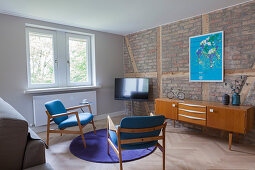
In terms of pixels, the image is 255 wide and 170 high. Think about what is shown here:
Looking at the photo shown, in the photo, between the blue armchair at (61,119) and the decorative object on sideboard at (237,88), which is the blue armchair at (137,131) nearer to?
the blue armchair at (61,119)

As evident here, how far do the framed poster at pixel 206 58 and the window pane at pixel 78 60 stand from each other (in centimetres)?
273

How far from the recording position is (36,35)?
388 cm

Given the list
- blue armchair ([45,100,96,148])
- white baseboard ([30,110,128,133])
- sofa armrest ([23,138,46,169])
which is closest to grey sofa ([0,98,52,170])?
sofa armrest ([23,138,46,169])

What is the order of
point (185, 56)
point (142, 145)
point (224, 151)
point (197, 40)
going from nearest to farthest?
1. point (142, 145)
2. point (224, 151)
3. point (197, 40)
4. point (185, 56)

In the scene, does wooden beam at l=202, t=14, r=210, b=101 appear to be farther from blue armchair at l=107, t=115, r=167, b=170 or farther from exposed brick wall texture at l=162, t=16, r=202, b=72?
blue armchair at l=107, t=115, r=167, b=170

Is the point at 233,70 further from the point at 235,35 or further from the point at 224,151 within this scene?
the point at 224,151

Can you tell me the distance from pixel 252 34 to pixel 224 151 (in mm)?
2046

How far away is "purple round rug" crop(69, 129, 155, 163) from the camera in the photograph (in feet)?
8.50

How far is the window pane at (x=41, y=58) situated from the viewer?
12.5 ft

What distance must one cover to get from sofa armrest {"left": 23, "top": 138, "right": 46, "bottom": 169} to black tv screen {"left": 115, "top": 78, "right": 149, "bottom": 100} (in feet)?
11.2

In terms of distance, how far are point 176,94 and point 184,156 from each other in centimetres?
165

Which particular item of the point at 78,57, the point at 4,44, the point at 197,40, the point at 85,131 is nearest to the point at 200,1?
the point at 197,40

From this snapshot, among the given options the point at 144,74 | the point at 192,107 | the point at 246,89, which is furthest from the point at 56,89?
the point at 246,89

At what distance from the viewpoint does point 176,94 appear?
4.02m
